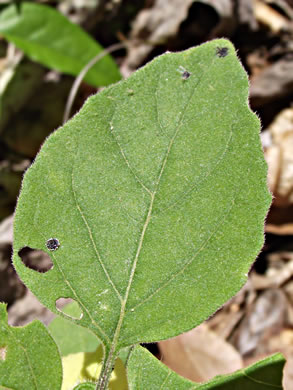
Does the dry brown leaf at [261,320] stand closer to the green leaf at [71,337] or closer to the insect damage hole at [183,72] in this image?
the green leaf at [71,337]

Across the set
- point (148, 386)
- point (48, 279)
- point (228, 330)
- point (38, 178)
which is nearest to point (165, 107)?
point (38, 178)

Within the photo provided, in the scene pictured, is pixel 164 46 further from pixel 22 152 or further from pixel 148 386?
pixel 148 386

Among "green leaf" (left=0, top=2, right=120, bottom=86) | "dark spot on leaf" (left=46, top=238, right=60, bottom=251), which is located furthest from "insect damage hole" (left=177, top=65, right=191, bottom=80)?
"green leaf" (left=0, top=2, right=120, bottom=86)

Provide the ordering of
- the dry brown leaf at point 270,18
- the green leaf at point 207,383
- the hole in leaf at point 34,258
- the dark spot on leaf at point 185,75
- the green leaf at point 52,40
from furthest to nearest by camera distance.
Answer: the dry brown leaf at point 270,18 → the green leaf at point 52,40 → the hole in leaf at point 34,258 → the dark spot on leaf at point 185,75 → the green leaf at point 207,383

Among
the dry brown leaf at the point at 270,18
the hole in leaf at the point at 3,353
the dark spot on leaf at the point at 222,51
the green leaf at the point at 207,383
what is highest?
the dark spot on leaf at the point at 222,51

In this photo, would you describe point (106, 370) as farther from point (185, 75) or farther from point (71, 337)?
point (185, 75)

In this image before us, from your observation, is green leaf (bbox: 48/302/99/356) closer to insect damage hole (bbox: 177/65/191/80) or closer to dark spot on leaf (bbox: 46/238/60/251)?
dark spot on leaf (bbox: 46/238/60/251)

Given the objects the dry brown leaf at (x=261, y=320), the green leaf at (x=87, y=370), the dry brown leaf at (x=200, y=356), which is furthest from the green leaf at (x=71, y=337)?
the dry brown leaf at (x=261, y=320)

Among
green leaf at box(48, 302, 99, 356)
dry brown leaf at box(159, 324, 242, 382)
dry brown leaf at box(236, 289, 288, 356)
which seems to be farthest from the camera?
dry brown leaf at box(236, 289, 288, 356)
